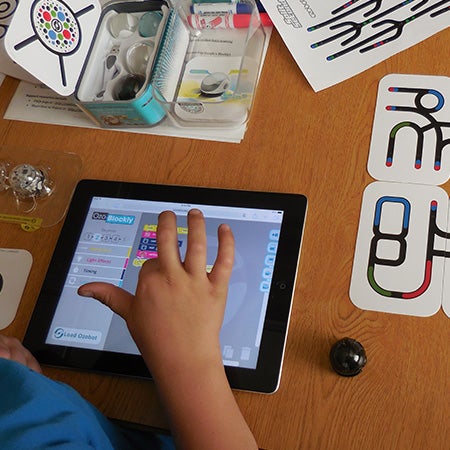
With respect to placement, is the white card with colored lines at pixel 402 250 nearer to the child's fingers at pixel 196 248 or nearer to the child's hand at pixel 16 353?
the child's fingers at pixel 196 248

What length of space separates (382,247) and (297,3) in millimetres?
390

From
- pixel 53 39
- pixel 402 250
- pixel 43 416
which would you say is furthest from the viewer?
pixel 53 39

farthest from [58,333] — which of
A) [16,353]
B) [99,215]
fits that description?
[99,215]

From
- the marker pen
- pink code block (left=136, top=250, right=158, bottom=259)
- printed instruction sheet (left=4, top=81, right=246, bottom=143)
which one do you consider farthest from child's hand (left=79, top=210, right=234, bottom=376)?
the marker pen

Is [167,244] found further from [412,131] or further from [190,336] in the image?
[412,131]

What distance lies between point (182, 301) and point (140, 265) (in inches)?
5.1

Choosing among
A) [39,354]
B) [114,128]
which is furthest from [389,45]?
[39,354]

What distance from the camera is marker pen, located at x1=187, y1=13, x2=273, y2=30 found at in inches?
32.1

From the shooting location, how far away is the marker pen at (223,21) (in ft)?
2.68

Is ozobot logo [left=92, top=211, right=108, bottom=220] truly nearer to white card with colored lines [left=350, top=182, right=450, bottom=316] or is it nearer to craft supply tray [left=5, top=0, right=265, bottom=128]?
craft supply tray [left=5, top=0, right=265, bottom=128]

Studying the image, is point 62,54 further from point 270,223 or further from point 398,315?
point 398,315

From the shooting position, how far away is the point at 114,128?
0.82 m

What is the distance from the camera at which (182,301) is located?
562 mm

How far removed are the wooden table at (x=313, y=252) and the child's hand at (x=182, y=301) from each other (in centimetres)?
10
